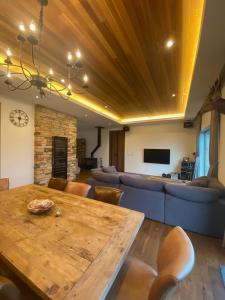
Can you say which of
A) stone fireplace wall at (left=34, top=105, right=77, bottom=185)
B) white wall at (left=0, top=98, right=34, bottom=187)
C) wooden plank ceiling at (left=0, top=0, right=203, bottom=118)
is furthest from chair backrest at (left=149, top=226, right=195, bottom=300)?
stone fireplace wall at (left=34, top=105, right=77, bottom=185)

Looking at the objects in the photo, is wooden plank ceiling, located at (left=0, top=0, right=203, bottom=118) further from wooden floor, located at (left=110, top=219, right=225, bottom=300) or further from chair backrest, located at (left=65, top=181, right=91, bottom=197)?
wooden floor, located at (left=110, top=219, right=225, bottom=300)

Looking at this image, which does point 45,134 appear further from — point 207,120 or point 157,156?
point 157,156

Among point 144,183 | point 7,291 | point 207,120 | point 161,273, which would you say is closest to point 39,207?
point 7,291

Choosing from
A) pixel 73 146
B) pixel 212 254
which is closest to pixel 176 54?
pixel 212 254

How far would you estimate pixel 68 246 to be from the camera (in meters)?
0.94

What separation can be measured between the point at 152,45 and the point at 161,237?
9.52 feet

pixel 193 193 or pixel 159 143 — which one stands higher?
pixel 159 143

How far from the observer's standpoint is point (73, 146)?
5578mm

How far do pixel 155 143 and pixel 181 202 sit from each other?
4793 millimetres

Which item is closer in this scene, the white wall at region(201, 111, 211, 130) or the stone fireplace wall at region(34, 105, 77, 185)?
the white wall at region(201, 111, 211, 130)

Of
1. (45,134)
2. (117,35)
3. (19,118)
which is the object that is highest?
(117,35)

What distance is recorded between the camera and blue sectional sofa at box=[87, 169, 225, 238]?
7.44 feet

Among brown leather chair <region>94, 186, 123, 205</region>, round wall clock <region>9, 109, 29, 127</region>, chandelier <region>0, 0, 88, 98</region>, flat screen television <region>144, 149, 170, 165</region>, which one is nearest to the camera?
chandelier <region>0, 0, 88, 98</region>

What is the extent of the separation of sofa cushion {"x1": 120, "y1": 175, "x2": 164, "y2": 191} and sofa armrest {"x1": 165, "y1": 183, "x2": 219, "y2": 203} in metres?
0.16
